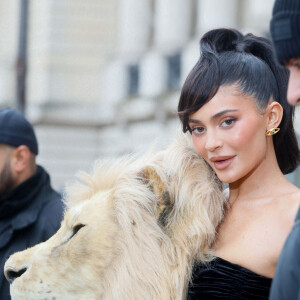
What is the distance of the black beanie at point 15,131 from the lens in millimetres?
4359

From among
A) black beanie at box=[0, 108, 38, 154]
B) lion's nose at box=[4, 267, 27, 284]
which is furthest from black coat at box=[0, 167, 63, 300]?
lion's nose at box=[4, 267, 27, 284]

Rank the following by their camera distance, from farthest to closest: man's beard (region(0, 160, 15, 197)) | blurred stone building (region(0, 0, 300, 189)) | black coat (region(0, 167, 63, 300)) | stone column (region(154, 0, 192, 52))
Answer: blurred stone building (region(0, 0, 300, 189))
stone column (region(154, 0, 192, 52))
man's beard (region(0, 160, 15, 197))
black coat (region(0, 167, 63, 300))

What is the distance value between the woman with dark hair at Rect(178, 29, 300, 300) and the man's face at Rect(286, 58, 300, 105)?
490 mm

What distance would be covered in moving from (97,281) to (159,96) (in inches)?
580

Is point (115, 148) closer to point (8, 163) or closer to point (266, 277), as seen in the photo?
point (8, 163)

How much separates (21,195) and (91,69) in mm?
16361

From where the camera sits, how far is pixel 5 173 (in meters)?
4.36

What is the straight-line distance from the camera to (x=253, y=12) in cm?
1500

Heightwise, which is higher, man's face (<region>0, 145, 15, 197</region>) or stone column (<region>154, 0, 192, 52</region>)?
man's face (<region>0, 145, 15, 197</region>)

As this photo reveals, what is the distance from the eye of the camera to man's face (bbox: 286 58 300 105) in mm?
2113

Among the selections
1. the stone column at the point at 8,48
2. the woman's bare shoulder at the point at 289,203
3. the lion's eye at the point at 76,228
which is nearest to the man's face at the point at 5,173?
the lion's eye at the point at 76,228

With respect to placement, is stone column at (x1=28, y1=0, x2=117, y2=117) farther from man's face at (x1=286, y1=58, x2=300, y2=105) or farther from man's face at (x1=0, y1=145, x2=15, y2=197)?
man's face at (x1=286, y1=58, x2=300, y2=105)

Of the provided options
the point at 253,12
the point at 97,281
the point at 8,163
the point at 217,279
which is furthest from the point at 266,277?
the point at 253,12

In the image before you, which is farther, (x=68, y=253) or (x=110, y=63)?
(x=110, y=63)
